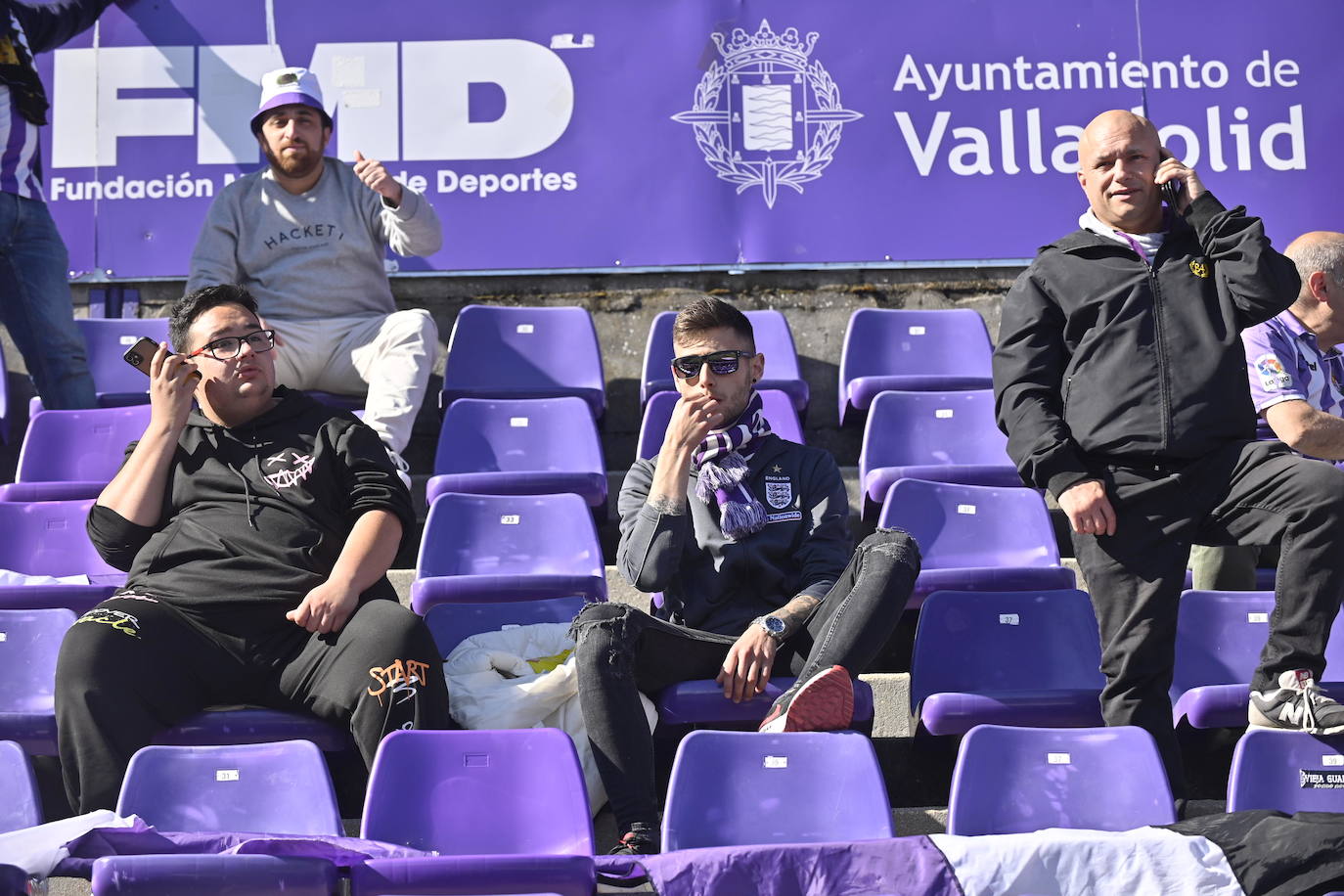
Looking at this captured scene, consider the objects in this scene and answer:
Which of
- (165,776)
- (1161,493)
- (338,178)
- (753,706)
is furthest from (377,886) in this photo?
(338,178)

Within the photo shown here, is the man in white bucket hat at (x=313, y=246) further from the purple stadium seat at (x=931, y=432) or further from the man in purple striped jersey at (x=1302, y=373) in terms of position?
the man in purple striped jersey at (x=1302, y=373)

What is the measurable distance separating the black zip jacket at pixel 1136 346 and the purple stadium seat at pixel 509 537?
1046mm

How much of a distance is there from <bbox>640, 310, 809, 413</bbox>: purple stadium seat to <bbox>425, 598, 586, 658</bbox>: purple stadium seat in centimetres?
137

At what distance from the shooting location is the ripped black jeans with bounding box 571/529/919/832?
2.94 m

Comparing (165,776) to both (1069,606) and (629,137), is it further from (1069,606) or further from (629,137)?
(629,137)

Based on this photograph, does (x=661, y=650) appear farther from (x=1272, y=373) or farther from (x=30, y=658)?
(x=1272, y=373)

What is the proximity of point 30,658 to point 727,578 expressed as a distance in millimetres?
1411

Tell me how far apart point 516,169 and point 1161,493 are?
295 centimetres

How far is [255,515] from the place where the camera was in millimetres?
3359

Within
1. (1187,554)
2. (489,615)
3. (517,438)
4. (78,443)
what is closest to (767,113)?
(517,438)

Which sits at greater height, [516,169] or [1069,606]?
[516,169]

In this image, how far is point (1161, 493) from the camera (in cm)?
312

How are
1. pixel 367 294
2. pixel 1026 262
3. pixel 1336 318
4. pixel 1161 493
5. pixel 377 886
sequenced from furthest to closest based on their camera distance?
pixel 1026 262 < pixel 367 294 < pixel 1336 318 < pixel 1161 493 < pixel 377 886

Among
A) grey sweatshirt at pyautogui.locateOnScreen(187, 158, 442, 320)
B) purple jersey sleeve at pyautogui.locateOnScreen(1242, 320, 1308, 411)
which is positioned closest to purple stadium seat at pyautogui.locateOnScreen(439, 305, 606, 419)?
grey sweatshirt at pyautogui.locateOnScreen(187, 158, 442, 320)
